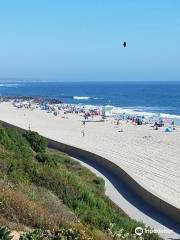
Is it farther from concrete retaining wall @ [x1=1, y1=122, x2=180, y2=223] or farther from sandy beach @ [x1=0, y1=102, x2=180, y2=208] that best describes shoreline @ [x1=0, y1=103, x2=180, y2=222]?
concrete retaining wall @ [x1=1, y1=122, x2=180, y2=223]

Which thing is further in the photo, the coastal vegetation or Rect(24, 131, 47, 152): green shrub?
Rect(24, 131, 47, 152): green shrub

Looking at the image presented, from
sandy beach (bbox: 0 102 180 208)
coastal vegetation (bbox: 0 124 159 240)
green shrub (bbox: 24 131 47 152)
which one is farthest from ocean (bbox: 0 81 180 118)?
coastal vegetation (bbox: 0 124 159 240)

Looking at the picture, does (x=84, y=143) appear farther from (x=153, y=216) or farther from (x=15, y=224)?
(x=15, y=224)

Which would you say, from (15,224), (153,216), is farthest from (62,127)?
(15,224)

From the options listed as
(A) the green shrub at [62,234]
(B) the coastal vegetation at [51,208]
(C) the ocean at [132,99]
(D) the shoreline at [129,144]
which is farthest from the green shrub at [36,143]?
(C) the ocean at [132,99]

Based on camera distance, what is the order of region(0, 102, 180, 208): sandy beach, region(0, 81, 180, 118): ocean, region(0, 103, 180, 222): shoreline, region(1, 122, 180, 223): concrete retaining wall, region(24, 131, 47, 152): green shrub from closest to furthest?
region(1, 122, 180, 223): concrete retaining wall
region(0, 102, 180, 208): sandy beach
region(0, 103, 180, 222): shoreline
region(24, 131, 47, 152): green shrub
region(0, 81, 180, 118): ocean

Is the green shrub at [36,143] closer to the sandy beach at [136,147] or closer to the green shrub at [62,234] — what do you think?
the sandy beach at [136,147]

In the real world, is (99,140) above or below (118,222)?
below
